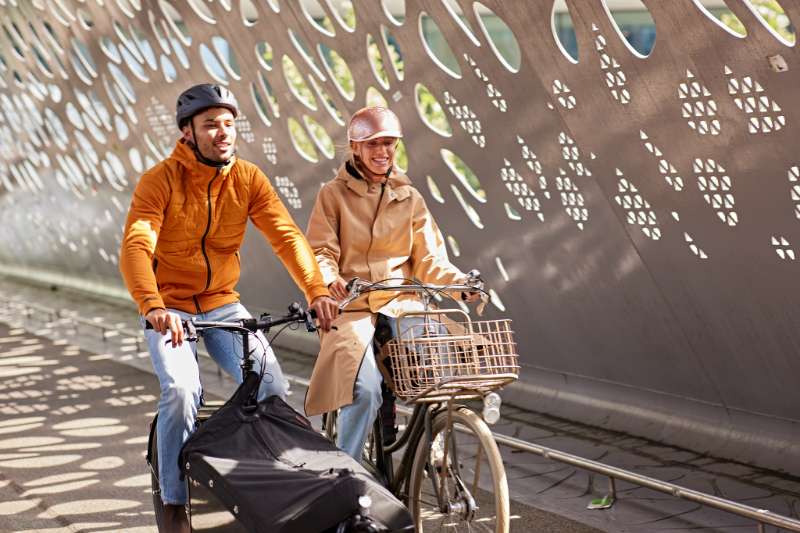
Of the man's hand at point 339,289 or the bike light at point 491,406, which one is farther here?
the man's hand at point 339,289

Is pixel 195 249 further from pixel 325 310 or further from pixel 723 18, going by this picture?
pixel 723 18

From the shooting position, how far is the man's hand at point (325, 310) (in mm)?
4254

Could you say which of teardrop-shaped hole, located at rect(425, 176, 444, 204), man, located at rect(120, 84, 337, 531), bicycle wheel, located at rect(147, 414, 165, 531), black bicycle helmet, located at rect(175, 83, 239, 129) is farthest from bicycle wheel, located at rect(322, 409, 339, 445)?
teardrop-shaped hole, located at rect(425, 176, 444, 204)

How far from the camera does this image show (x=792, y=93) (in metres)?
4.76

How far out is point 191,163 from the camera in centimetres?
436

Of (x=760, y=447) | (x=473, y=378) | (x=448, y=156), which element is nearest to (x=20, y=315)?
(x=448, y=156)

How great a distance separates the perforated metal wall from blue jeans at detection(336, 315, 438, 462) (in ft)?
5.60

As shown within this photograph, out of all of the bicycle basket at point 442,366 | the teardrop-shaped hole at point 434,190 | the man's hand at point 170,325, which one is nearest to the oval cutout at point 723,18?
the bicycle basket at point 442,366

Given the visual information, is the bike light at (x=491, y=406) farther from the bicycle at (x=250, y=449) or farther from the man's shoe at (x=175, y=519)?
the man's shoe at (x=175, y=519)

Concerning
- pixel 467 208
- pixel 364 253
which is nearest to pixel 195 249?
pixel 364 253

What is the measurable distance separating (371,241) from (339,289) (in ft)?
1.27

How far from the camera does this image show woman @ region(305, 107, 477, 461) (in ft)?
14.9

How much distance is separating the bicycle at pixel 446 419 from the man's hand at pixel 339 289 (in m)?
0.02

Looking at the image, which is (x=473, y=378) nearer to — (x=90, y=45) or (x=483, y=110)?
(x=483, y=110)
